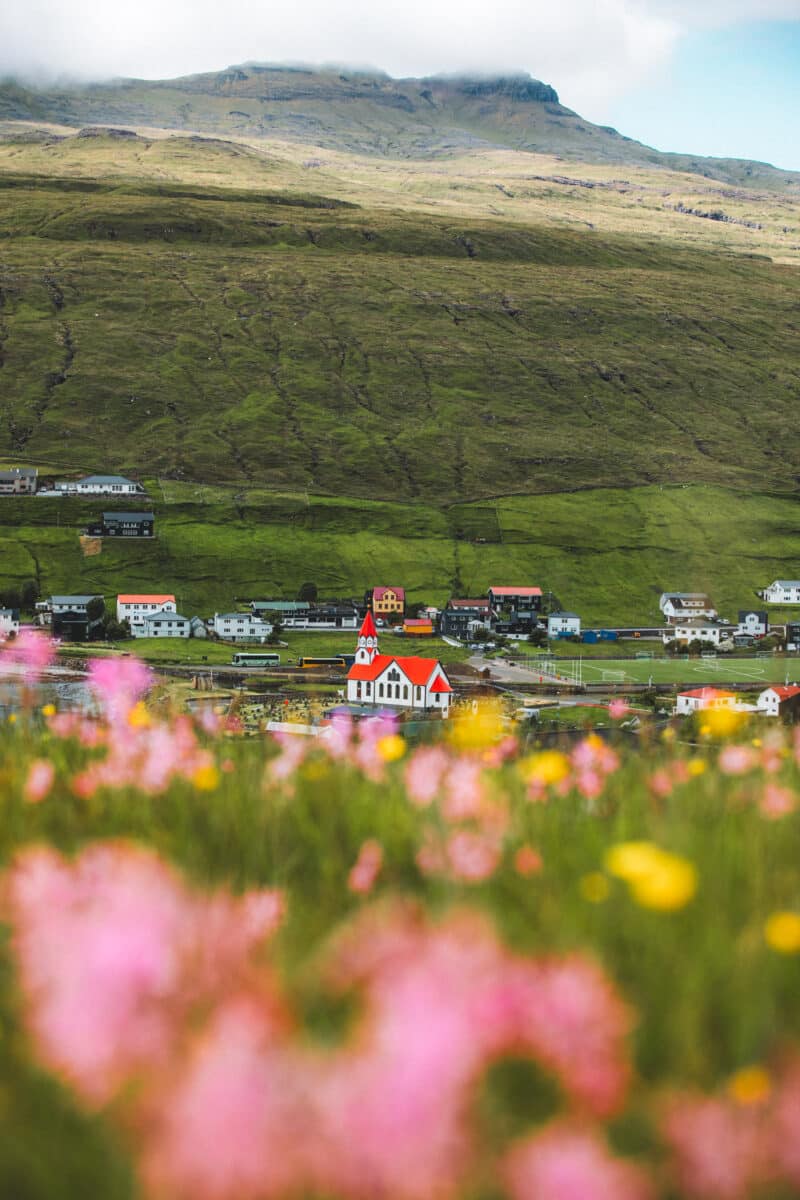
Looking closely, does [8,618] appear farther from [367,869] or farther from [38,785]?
[367,869]

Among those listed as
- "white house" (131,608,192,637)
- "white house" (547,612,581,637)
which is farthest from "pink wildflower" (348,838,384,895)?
"white house" (547,612,581,637)

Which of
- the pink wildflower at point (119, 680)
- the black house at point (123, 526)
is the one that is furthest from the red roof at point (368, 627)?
the pink wildflower at point (119, 680)

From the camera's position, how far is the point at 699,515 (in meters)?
172

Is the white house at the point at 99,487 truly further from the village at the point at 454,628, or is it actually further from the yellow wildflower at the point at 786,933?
the yellow wildflower at the point at 786,933

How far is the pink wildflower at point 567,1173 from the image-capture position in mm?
1959

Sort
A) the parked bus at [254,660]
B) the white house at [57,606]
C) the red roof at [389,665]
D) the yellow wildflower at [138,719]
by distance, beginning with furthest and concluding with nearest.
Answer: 1. the white house at [57,606]
2. the parked bus at [254,660]
3. the red roof at [389,665]
4. the yellow wildflower at [138,719]

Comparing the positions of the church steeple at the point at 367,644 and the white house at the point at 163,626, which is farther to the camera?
the white house at the point at 163,626

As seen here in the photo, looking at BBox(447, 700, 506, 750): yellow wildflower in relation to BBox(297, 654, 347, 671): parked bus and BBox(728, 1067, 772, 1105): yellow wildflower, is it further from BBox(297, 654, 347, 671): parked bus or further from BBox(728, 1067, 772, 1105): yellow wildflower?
BBox(297, 654, 347, 671): parked bus

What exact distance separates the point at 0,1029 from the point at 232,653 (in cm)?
11786

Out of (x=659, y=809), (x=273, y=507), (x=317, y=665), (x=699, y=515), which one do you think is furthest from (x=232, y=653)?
(x=659, y=809)

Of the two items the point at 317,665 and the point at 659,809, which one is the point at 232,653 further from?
the point at 659,809

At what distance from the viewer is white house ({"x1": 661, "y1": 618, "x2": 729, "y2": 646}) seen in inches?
5330

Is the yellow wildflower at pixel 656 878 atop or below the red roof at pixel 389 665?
below

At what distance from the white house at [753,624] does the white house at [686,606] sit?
3.60 metres
